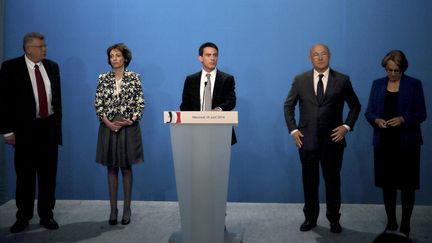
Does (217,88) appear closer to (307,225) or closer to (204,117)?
(204,117)

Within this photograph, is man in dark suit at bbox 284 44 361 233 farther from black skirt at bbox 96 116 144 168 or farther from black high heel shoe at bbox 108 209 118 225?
black high heel shoe at bbox 108 209 118 225

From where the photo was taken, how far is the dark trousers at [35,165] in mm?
4023

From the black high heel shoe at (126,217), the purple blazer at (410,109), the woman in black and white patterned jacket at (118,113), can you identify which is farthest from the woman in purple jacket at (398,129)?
the black high heel shoe at (126,217)

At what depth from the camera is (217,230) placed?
325 centimetres

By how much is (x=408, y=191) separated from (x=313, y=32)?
1947mm

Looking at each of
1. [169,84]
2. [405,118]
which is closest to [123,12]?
[169,84]

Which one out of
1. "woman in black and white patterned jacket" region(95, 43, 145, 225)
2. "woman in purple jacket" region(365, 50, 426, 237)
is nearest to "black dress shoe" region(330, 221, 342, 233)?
"woman in purple jacket" region(365, 50, 426, 237)

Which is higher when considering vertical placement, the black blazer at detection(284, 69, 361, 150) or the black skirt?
the black blazer at detection(284, 69, 361, 150)

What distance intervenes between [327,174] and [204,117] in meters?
1.46

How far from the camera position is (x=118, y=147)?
4.08 m

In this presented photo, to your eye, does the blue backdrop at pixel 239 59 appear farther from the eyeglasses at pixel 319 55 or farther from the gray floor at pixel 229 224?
the eyeglasses at pixel 319 55

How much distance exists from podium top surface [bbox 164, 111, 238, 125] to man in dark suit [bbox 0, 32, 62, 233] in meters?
1.54

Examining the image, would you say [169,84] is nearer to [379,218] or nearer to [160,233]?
[160,233]

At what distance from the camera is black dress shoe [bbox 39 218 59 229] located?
13.3ft
